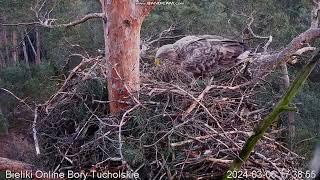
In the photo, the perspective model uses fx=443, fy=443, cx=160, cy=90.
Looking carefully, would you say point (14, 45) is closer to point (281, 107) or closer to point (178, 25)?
point (178, 25)

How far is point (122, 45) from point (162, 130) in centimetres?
75

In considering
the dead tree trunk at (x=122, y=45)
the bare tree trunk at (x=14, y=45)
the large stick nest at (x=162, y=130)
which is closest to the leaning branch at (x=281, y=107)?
the large stick nest at (x=162, y=130)

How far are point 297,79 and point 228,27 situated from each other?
788 centimetres

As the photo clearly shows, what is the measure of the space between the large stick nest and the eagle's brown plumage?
15.3 inches

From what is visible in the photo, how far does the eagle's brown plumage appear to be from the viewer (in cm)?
423

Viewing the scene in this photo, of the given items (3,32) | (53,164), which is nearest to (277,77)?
(53,164)

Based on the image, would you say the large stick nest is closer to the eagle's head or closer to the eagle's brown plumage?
the eagle's brown plumage

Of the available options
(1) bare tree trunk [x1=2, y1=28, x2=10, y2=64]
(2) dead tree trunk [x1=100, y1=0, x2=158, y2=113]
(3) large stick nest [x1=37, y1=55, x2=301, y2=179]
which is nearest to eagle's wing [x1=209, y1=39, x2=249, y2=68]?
(3) large stick nest [x1=37, y1=55, x2=301, y2=179]

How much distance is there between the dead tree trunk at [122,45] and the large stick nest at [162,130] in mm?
108

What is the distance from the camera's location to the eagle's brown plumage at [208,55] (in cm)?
423

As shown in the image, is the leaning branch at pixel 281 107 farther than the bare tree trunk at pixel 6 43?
No

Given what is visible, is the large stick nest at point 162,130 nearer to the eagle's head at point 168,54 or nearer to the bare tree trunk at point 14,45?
the eagle's head at point 168,54

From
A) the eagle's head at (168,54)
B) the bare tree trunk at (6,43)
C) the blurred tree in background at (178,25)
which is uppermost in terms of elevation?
the eagle's head at (168,54)

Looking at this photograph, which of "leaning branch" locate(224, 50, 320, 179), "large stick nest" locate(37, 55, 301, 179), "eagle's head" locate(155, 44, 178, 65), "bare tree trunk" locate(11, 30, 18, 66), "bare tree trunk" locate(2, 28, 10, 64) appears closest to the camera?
"leaning branch" locate(224, 50, 320, 179)
